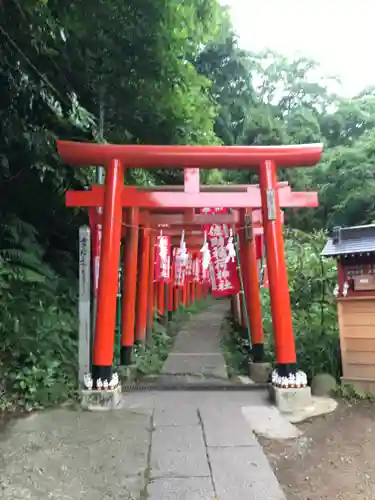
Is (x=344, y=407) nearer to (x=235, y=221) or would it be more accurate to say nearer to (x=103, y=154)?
(x=235, y=221)

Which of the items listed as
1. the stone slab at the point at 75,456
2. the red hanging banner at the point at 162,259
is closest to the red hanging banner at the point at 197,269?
the red hanging banner at the point at 162,259

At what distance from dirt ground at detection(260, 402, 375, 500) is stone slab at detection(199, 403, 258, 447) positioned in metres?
0.30

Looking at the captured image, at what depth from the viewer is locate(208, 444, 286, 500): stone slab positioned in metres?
3.69

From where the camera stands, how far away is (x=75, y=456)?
4.48 meters

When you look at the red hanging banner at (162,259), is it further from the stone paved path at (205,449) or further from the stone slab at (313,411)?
the stone slab at (313,411)

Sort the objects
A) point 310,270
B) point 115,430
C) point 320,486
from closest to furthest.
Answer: point 320,486 < point 115,430 < point 310,270

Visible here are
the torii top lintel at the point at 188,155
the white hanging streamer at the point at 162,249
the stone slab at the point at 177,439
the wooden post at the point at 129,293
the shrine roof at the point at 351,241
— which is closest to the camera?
the stone slab at the point at 177,439

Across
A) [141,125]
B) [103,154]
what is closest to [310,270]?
[141,125]

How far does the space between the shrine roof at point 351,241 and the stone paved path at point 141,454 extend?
280 cm

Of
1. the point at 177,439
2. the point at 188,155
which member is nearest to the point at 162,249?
the point at 188,155

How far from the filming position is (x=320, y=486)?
164 inches

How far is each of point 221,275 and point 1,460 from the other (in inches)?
223

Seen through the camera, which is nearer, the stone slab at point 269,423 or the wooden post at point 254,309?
the stone slab at point 269,423

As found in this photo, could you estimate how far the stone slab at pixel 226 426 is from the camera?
4.92 m
